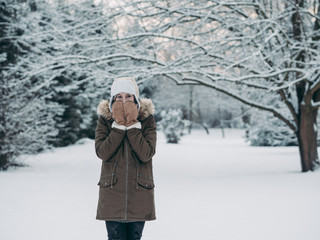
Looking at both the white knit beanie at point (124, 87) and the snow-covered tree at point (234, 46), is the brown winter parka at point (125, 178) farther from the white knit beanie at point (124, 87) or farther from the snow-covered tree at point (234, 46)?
the snow-covered tree at point (234, 46)

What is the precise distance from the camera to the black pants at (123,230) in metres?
2.22

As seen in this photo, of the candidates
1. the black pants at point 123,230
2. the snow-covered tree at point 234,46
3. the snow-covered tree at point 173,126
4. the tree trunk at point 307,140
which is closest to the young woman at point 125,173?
the black pants at point 123,230

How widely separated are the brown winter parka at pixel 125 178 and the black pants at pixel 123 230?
76 mm

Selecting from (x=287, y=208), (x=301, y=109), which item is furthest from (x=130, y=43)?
(x=287, y=208)

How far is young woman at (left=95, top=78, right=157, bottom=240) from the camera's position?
2180 mm

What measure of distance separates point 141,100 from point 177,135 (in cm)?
1990

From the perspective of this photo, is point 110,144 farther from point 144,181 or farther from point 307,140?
point 307,140

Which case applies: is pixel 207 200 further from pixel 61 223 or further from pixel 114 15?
pixel 114 15

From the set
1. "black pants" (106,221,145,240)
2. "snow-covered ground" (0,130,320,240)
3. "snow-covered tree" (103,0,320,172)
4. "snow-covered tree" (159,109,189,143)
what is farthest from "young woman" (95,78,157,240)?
"snow-covered tree" (159,109,189,143)

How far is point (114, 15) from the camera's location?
21.3 feet

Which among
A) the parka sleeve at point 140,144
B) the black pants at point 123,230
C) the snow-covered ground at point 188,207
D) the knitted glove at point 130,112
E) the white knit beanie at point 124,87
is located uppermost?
the white knit beanie at point 124,87

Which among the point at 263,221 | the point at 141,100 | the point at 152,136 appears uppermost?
the point at 141,100

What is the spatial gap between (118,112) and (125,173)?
0.39 m

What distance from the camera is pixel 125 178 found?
219 cm
